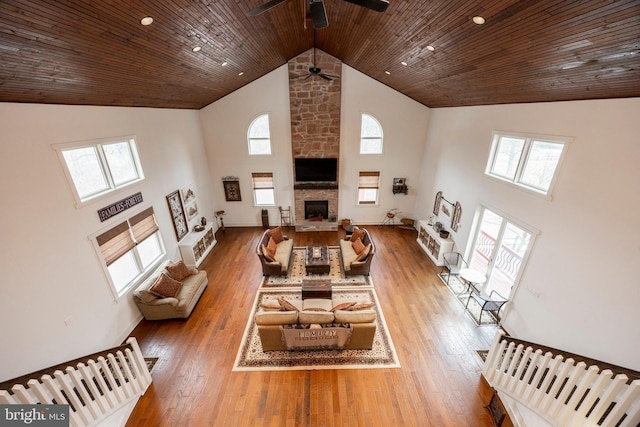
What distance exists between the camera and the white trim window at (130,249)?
4352mm

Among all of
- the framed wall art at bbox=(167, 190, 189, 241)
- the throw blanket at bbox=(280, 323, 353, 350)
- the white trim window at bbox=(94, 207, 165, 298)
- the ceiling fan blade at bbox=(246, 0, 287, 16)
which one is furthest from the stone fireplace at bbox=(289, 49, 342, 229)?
the ceiling fan blade at bbox=(246, 0, 287, 16)

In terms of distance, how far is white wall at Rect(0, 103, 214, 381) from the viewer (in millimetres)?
2926

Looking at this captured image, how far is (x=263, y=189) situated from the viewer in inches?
348

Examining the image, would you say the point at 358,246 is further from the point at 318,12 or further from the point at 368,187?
the point at 318,12

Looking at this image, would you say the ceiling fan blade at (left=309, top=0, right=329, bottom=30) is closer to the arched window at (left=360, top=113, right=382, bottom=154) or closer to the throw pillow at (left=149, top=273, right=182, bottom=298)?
the throw pillow at (left=149, top=273, right=182, bottom=298)

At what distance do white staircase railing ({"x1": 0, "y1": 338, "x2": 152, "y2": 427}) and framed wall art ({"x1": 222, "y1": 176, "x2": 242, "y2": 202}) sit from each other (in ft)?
19.3

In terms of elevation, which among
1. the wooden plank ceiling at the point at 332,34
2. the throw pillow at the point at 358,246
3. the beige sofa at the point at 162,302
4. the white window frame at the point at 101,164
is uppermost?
the wooden plank ceiling at the point at 332,34

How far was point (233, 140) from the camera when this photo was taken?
817 centimetres

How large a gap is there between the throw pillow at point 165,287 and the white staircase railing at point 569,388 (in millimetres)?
5703

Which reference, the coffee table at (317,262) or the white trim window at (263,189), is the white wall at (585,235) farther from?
the white trim window at (263,189)

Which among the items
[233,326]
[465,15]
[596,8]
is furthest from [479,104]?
[233,326]

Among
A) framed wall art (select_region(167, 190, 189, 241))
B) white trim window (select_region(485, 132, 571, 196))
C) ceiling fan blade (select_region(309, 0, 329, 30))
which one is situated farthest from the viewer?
framed wall art (select_region(167, 190, 189, 241))

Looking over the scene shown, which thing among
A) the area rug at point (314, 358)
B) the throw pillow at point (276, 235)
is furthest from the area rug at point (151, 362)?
the throw pillow at point (276, 235)

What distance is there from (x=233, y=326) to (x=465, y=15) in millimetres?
5878
